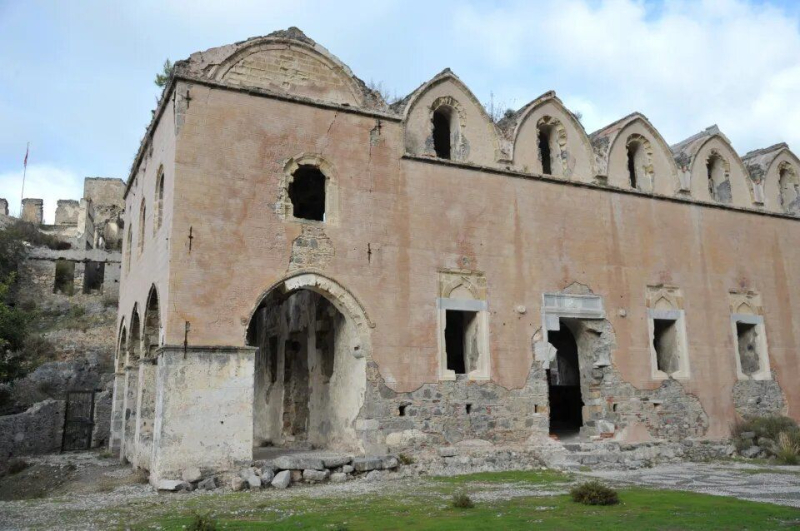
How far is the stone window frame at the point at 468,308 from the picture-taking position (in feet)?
41.0

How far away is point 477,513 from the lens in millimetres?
7395

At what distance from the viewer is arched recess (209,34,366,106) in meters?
12.0

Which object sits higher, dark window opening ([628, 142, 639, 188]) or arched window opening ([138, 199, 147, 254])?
dark window opening ([628, 142, 639, 188])

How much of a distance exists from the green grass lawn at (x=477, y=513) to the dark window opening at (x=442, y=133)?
769 centimetres

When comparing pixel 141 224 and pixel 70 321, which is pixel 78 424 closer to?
pixel 141 224

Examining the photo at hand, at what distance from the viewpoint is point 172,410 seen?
399 inches

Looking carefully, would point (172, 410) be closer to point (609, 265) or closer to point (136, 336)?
point (136, 336)

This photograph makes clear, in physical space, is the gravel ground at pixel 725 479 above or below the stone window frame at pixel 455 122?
below

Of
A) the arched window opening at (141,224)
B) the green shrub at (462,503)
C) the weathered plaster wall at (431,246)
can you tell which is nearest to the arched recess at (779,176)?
the weathered plaster wall at (431,246)

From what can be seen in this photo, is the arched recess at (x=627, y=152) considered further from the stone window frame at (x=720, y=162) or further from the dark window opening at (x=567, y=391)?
the dark window opening at (x=567, y=391)

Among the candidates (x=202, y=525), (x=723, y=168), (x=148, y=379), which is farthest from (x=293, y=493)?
(x=723, y=168)

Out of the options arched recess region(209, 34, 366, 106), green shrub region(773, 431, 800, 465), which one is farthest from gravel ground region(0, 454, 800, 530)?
arched recess region(209, 34, 366, 106)

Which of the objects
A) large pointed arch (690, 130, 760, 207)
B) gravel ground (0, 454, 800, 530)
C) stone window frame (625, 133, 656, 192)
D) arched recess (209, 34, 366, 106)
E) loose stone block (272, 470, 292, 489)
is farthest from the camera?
large pointed arch (690, 130, 760, 207)

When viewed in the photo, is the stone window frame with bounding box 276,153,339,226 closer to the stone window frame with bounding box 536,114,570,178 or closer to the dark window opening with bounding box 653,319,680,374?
the stone window frame with bounding box 536,114,570,178
